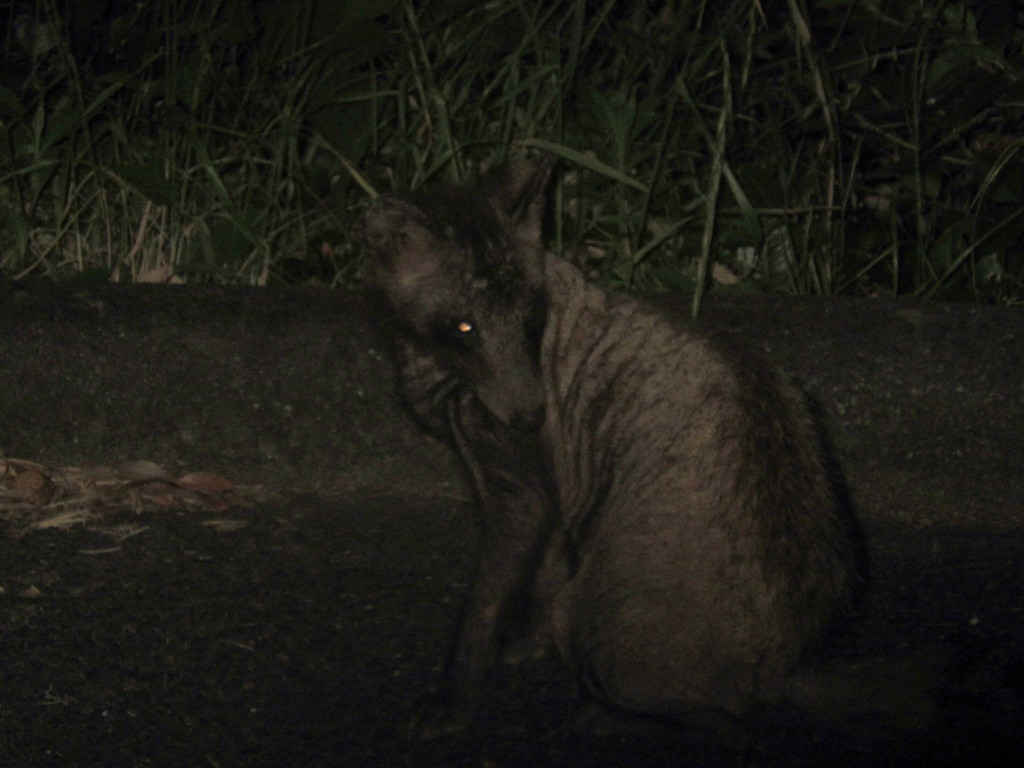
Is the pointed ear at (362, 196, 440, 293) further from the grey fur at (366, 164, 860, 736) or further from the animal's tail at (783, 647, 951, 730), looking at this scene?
the animal's tail at (783, 647, 951, 730)

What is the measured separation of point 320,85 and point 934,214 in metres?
2.40

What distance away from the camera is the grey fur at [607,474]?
2711 mm

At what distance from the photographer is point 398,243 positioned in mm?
3248

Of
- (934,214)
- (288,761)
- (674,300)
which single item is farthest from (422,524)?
(934,214)

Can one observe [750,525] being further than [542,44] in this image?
No

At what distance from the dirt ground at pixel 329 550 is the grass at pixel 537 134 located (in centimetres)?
64

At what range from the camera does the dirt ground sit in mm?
2766

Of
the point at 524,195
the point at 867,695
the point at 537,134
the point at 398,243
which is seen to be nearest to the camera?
the point at 867,695

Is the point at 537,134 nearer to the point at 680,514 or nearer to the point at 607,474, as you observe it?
the point at 607,474

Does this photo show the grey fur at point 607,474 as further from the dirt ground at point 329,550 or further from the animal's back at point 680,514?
the dirt ground at point 329,550

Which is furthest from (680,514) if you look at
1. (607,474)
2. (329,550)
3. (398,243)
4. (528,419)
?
(329,550)

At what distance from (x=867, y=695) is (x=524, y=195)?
1502 mm

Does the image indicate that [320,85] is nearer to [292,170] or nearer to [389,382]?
[292,170]

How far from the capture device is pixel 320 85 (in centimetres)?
511
